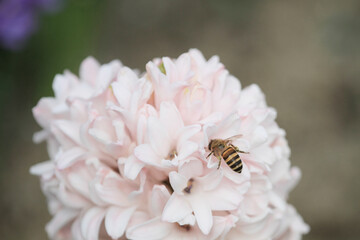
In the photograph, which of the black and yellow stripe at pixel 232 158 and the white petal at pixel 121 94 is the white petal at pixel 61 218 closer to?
the white petal at pixel 121 94

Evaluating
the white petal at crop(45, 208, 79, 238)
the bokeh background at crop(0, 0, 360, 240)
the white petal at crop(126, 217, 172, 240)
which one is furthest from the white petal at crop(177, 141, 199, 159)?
the bokeh background at crop(0, 0, 360, 240)

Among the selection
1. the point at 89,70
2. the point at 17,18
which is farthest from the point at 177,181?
the point at 17,18

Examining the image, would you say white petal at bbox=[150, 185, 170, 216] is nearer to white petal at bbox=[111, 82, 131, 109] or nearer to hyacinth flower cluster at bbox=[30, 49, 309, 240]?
hyacinth flower cluster at bbox=[30, 49, 309, 240]

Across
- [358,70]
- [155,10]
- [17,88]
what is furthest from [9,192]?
[358,70]

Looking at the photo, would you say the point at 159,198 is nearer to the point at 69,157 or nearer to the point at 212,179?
the point at 212,179

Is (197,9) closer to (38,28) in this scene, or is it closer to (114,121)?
(38,28)

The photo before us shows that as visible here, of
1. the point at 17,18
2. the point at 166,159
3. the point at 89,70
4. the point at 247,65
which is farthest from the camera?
the point at 247,65

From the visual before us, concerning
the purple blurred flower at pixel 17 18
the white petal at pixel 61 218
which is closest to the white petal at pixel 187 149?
the white petal at pixel 61 218
